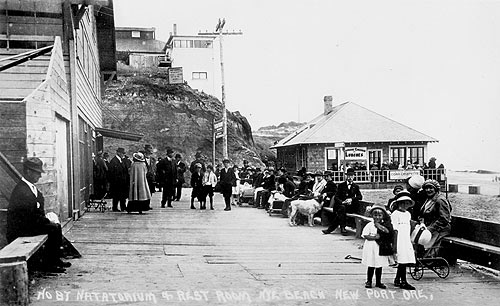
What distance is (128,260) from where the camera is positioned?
29.5ft

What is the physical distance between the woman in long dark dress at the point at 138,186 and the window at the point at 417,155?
27.3m

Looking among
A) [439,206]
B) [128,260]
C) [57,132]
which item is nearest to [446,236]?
[439,206]

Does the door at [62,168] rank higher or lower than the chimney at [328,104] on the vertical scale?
lower

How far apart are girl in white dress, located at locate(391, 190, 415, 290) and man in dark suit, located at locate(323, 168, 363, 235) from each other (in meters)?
5.09

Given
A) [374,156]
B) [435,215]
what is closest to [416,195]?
[435,215]

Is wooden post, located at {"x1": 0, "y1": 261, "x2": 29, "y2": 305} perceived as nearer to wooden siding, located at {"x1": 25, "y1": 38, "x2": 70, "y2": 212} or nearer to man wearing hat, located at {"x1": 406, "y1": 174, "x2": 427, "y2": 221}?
wooden siding, located at {"x1": 25, "y1": 38, "x2": 70, "y2": 212}

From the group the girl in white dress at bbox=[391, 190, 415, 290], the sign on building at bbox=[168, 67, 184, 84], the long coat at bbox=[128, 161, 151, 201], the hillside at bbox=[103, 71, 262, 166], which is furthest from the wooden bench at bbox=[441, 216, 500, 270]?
the sign on building at bbox=[168, 67, 184, 84]

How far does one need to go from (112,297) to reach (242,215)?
1097cm

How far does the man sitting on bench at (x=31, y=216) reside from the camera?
718cm

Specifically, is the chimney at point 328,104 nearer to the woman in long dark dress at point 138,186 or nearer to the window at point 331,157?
the window at point 331,157

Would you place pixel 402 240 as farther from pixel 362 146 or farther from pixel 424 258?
pixel 362 146

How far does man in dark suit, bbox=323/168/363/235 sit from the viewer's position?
13.4 m

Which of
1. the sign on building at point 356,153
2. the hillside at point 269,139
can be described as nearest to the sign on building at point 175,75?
the hillside at point 269,139

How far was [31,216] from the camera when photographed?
7383 mm
